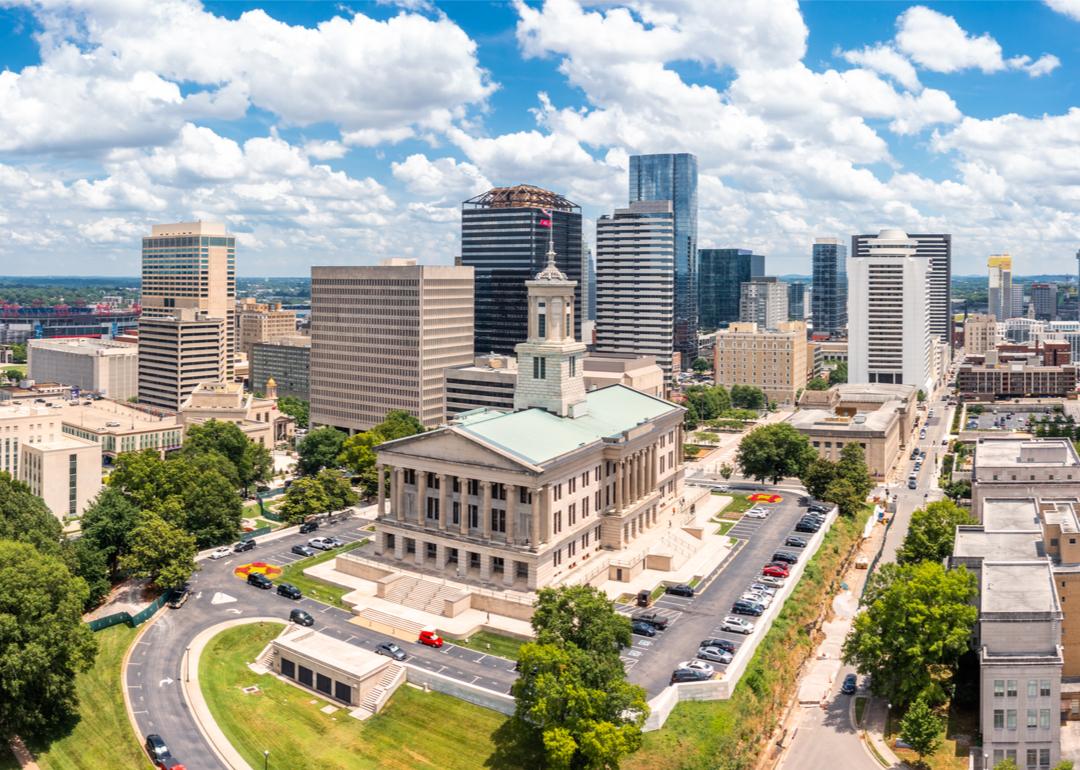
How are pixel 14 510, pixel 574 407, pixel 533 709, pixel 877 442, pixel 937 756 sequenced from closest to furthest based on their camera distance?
pixel 533 709, pixel 937 756, pixel 14 510, pixel 574 407, pixel 877 442

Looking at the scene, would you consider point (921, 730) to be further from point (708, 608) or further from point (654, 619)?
point (708, 608)

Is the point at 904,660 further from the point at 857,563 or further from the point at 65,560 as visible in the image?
the point at 65,560

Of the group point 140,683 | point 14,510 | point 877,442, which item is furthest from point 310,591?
point 877,442

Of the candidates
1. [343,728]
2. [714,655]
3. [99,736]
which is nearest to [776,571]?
[714,655]

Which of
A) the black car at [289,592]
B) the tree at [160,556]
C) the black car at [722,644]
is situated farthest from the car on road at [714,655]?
the tree at [160,556]

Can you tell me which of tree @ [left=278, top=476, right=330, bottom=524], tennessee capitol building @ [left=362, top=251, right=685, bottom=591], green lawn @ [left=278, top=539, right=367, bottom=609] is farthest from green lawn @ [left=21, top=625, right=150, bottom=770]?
tree @ [left=278, top=476, right=330, bottom=524]

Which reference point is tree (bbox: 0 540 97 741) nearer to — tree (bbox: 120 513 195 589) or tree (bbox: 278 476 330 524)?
tree (bbox: 120 513 195 589)
